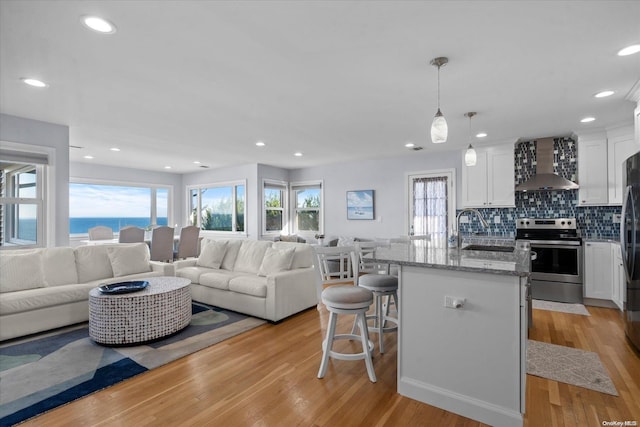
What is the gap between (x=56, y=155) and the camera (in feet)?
13.5

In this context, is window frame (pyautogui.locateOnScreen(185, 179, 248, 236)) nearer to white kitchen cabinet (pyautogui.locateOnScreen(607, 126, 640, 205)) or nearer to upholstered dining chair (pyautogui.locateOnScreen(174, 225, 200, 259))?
upholstered dining chair (pyautogui.locateOnScreen(174, 225, 200, 259))

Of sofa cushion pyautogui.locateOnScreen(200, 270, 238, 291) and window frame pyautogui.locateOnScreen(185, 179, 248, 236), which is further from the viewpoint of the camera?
window frame pyautogui.locateOnScreen(185, 179, 248, 236)

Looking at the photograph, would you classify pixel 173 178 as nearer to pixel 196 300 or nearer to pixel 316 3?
pixel 196 300

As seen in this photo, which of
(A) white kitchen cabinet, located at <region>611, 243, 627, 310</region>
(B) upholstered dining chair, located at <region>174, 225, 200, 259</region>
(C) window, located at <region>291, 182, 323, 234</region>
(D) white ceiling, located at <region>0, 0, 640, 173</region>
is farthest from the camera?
(C) window, located at <region>291, 182, 323, 234</region>

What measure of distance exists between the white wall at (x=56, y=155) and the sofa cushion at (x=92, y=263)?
0.44m

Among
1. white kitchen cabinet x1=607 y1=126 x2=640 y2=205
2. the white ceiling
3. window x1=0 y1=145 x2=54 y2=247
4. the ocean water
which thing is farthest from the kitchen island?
the ocean water

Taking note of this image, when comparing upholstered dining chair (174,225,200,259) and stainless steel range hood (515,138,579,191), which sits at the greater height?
stainless steel range hood (515,138,579,191)

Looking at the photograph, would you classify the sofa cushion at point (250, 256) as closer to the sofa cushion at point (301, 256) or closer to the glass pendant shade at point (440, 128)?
the sofa cushion at point (301, 256)

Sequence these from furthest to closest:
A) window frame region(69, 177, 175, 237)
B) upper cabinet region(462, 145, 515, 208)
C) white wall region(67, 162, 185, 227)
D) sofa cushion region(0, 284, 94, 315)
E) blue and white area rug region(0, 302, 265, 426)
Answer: window frame region(69, 177, 175, 237)
white wall region(67, 162, 185, 227)
upper cabinet region(462, 145, 515, 208)
sofa cushion region(0, 284, 94, 315)
blue and white area rug region(0, 302, 265, 426)

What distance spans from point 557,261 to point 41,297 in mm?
6412

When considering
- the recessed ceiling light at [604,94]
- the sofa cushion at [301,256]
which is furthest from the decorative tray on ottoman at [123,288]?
the recessed ceiling light at [604,94]

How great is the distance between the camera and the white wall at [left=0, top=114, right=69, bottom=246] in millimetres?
3852

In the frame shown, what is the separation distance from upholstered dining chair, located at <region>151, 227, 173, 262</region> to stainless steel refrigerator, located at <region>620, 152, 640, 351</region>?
6464mm

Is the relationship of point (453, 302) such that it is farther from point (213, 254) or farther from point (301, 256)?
point (213, 254)
